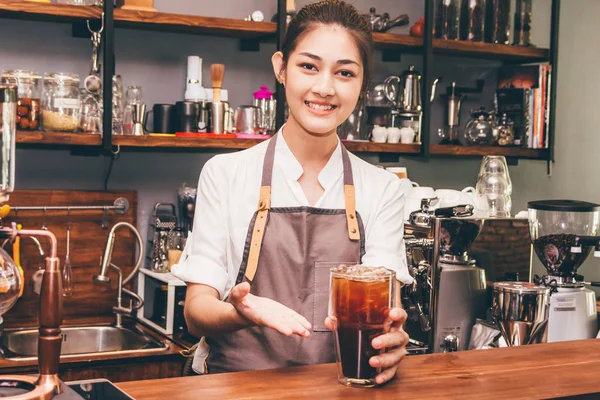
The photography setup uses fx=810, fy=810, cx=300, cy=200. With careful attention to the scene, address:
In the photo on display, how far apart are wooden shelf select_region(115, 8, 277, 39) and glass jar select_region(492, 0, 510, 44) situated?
123 cm

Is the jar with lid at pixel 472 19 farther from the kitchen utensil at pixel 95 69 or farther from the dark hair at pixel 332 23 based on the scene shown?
the dark hair at pixel 332 23

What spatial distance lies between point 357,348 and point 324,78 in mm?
739

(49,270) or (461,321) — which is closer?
(49,270)

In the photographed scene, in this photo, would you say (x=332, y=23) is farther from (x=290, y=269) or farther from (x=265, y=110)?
(x=265, y=110)

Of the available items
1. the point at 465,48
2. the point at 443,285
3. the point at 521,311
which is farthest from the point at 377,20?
the point at 521,311

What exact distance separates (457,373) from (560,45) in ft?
11.9

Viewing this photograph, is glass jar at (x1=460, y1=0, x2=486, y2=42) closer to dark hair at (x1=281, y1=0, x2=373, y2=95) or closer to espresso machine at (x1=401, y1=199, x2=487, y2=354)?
espresso machine at (x1=401, y1=199, x2=487, y2=354)

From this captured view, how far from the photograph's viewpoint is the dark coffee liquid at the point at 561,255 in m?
2.81

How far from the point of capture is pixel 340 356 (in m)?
1.36

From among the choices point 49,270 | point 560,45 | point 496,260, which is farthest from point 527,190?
point 49,270

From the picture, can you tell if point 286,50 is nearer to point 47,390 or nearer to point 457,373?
point 457,373

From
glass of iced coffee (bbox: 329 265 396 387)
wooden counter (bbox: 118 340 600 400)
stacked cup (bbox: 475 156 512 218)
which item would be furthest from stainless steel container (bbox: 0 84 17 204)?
stacked cup (bbox: 475 156 512 218)

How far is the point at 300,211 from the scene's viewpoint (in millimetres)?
1963

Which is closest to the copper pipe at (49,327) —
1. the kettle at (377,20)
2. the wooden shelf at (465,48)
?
the wooden shelf at (465,48)
